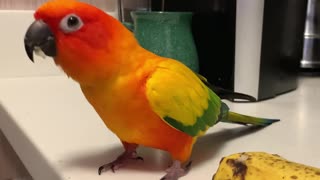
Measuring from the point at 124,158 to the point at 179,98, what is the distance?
84 millimetres

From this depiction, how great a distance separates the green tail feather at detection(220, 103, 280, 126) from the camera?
0.52 metres

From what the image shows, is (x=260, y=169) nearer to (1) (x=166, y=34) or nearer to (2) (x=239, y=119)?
(2) (x=239, y=119)

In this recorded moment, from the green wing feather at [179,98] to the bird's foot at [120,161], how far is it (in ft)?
0.22

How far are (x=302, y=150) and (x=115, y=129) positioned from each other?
8.1 inches

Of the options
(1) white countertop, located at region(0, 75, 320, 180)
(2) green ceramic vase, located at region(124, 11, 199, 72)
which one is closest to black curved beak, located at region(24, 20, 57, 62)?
(1) white countertop, located at region(0, 75, 320, 180)

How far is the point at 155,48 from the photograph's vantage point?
0.71 m

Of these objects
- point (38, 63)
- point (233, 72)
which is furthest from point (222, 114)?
point (38, 63)

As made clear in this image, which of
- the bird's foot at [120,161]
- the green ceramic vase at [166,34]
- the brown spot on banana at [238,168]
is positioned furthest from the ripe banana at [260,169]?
the green ceramic vase at [166,34]

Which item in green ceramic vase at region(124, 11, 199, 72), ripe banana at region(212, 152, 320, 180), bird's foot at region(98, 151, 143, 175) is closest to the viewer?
ripe banana at region(212, 152, 320, 180)

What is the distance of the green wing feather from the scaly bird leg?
7cm

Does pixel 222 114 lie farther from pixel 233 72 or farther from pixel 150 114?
pixel 233 72

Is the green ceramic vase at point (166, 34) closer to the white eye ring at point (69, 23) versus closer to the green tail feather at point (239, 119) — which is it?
the green tail feather at point (239, 119)

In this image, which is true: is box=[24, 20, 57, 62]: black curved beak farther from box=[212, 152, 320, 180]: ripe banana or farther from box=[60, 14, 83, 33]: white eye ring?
box=[212, 152, 320, 180]: ripe banana

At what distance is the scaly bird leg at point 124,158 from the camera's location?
44 cm
